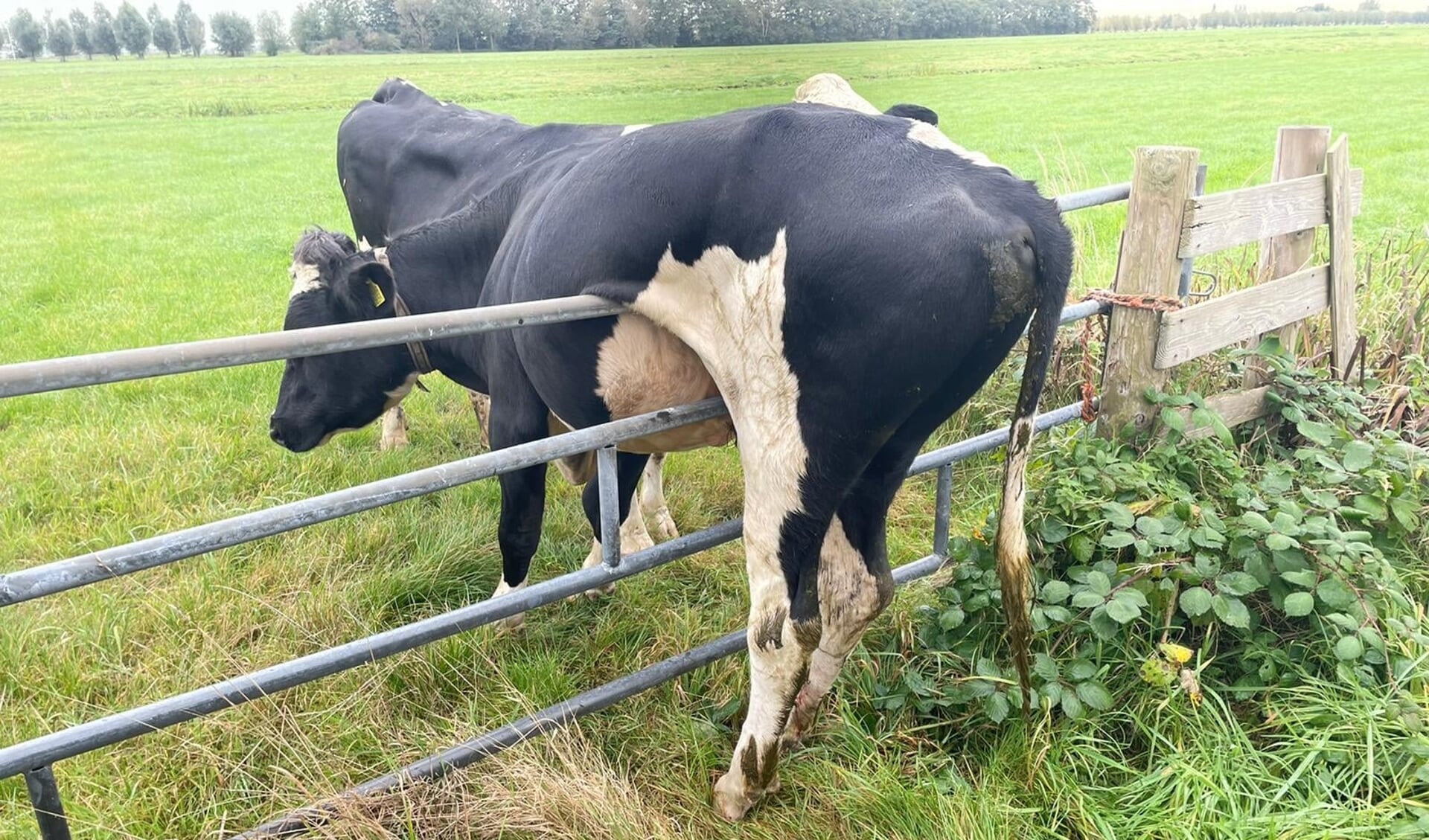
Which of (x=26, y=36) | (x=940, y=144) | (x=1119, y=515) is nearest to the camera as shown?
(x=940, y=144)

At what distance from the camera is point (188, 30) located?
8438 cm

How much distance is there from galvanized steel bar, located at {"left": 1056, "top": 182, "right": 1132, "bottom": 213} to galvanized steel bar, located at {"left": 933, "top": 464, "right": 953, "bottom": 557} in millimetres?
945

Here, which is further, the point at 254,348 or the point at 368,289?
the point at 368,289

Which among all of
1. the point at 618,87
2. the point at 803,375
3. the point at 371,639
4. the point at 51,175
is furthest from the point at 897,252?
the point at 618,87

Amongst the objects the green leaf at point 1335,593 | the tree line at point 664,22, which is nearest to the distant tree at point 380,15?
the tree line at point 664,22

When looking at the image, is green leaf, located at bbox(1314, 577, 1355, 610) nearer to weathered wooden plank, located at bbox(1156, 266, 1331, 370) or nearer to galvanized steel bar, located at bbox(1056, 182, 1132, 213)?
weathered wooden plank, located at bbox(1156, 266, 1331, 370)

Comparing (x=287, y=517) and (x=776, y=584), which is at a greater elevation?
(x=287, y=517)

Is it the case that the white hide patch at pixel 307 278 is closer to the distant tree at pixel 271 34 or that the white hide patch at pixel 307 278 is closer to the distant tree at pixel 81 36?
the distant tree at pixel 271 34

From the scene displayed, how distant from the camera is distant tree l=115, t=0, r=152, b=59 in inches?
3430

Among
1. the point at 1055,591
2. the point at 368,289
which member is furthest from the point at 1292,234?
the point at 368,289

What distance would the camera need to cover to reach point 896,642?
2998mm

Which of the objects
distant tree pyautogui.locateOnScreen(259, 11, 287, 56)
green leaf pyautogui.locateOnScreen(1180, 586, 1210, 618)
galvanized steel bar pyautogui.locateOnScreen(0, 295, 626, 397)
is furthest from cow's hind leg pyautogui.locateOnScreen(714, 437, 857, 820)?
distant tree pyautogui.locateOnScreen(259, 11, 287, 56)

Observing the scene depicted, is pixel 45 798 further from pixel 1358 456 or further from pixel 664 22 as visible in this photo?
pixel 664 22

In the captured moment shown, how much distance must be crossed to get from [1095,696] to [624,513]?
182 cm
